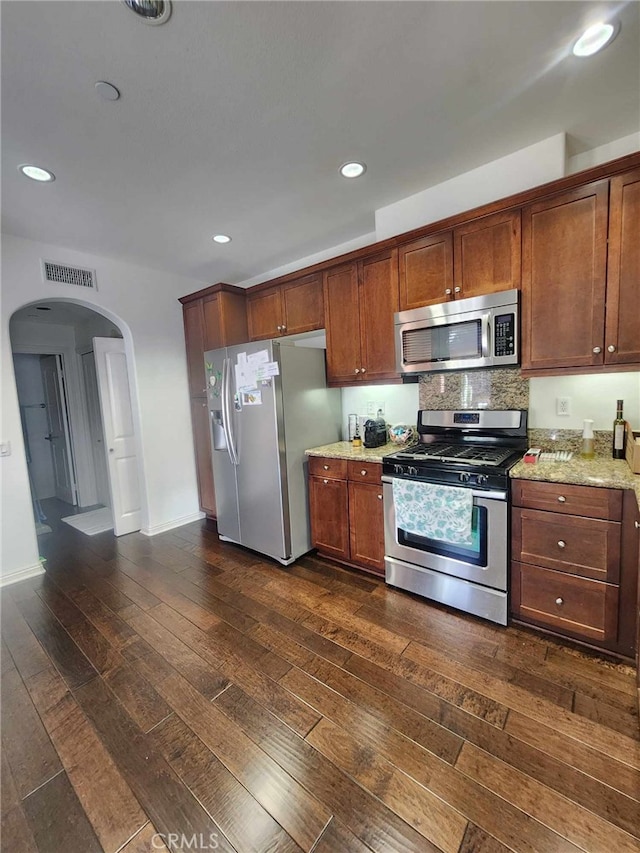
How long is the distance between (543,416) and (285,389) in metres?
1.85

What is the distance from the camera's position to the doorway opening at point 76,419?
3924 mm

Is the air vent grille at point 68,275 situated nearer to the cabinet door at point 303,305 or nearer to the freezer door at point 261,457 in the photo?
the freezer door at point 261,457

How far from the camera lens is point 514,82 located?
1.70 metres

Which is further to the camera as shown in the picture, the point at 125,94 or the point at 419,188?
the point at 419,188

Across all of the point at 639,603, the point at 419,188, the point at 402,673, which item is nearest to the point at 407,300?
the point at 419,188

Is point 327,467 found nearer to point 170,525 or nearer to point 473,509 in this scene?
point 473,509

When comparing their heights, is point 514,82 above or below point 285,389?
above

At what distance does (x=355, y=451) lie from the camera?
2.79 meters

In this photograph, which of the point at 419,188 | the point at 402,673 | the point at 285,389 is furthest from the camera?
the point at 285,389

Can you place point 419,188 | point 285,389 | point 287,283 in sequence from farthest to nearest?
point 287,283, point 285,389, point 419,188

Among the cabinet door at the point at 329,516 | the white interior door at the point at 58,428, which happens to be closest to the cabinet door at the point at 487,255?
the cabinet door at the point at 329,516

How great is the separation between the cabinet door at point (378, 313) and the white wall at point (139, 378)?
2343 millimetres

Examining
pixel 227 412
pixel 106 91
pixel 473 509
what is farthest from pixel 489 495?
pixel 106 91

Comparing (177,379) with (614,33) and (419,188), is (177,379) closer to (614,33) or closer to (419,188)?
(419,188)
